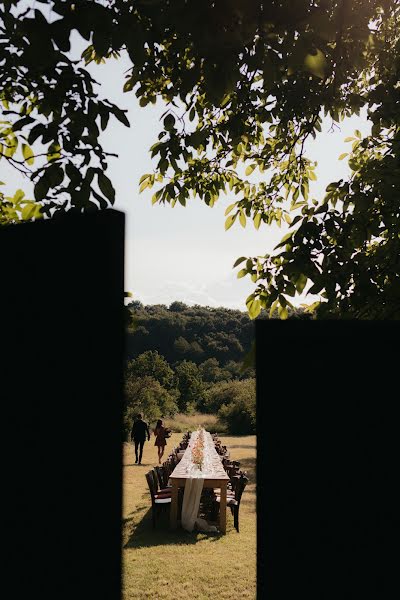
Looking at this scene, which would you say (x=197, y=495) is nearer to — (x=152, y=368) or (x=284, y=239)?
(x=284, y=239)

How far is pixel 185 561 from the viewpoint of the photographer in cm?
674

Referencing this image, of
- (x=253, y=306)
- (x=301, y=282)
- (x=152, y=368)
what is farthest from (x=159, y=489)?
(x=152, y=368)

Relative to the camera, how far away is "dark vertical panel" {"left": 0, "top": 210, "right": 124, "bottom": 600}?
989mm

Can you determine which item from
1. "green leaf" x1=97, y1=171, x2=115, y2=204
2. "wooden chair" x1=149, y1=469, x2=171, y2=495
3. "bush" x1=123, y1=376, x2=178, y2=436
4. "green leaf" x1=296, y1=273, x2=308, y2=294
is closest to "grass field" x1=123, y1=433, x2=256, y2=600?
"wooden chair" x1=149, y1=469, x2=171, y2=495

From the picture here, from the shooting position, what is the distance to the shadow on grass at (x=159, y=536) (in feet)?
24.8

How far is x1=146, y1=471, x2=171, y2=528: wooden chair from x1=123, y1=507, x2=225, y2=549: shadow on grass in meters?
0.20

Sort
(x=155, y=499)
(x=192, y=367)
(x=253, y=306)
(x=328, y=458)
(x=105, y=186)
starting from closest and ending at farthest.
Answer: (x=328, y=458) → (x=105, y=186) → (x=253, y=306) → (x=155, y=499) → (x=192, y=367)

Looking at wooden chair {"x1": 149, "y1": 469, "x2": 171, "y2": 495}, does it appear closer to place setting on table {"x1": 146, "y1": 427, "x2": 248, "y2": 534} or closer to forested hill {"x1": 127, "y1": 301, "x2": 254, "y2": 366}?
place setting on table {"x1": 146, "y1": 427, "x2": 248, "y2": 534}

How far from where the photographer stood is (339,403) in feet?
3.27

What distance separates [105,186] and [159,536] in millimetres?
7153

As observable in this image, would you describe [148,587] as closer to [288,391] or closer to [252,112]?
[252,112]

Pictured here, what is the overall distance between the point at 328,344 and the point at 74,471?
571 millimetres

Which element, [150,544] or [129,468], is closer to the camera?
[150,544]

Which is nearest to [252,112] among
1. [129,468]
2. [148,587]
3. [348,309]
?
[348,309]
